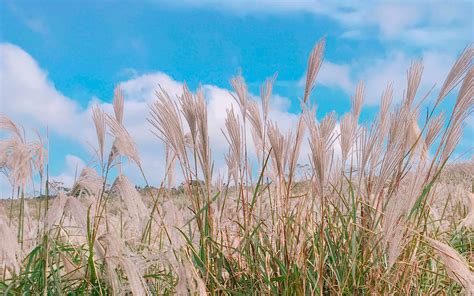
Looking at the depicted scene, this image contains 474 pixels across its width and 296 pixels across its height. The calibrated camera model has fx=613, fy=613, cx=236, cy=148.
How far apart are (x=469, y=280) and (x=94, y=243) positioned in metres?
1.53

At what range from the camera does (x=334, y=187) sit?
3.14m

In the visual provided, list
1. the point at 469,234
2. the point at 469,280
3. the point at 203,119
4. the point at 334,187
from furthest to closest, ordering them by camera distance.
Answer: the point at 469,234, the point at 334,187, the point at 203,119, the point at 469,280

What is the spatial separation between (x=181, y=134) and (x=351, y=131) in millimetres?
824

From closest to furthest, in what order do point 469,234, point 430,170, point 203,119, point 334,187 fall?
point 203,119, point 430,170, point 334,187, point 469,234

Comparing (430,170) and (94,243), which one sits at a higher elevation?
(430,170)

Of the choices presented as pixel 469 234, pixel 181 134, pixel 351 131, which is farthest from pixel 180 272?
pixel 469 234

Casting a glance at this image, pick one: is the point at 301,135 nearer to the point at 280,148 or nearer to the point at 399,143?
the point at 280,148

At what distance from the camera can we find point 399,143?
8.55ft

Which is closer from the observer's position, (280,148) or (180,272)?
(180,272)

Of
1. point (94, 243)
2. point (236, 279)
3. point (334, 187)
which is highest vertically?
point (334, 187)

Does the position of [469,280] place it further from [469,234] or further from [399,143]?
[469,234]

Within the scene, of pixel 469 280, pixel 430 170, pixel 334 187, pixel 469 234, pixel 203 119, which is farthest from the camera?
pixel 469 234

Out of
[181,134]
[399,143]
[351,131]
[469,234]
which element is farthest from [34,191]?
[469,234]

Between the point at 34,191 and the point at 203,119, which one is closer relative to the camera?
the point at 203,119
